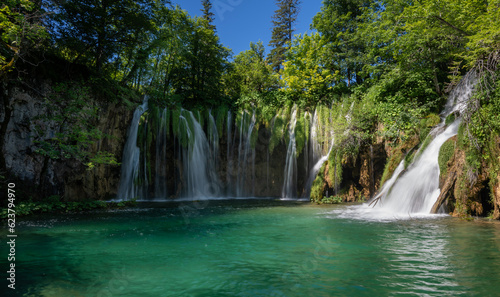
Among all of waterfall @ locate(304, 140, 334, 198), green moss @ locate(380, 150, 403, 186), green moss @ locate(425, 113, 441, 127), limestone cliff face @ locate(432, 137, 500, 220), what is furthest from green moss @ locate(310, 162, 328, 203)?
limestone cliff face @ locate(432, 137, 500, 220)

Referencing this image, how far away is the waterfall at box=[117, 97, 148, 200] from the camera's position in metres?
16.6

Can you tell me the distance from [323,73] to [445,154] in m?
12.4

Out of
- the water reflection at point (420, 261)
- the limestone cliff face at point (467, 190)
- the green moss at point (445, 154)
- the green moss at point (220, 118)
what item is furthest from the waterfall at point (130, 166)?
the green moss at point (445, 154)

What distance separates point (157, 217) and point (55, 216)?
12.0 feet

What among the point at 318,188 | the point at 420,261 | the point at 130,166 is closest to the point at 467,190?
the point at 420,261

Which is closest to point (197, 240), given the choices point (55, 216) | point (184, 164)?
point (55, 216)

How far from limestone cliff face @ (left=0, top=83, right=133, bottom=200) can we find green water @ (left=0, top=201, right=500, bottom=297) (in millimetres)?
4545

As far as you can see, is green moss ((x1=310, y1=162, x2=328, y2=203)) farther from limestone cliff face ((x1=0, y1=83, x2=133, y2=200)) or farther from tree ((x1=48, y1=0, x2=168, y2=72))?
tree ((x1=48, y1=0, x2=168, y2=72))

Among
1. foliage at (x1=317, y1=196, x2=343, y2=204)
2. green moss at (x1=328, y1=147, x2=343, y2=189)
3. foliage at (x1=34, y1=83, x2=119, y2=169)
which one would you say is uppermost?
foliage at (x1=34, y1=83, x2=119, y2=169)

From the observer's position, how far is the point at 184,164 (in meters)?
18.3

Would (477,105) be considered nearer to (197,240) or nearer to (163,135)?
(197,240)

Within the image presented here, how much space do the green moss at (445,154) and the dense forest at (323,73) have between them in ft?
0.11

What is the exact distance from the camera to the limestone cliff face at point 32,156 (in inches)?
436

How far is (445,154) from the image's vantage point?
29.7ft
